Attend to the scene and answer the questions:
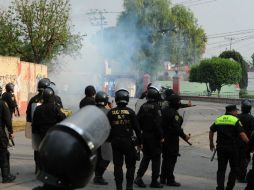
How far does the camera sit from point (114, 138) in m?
7.62

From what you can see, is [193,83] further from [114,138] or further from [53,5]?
[114,138]

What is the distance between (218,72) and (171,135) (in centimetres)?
5489

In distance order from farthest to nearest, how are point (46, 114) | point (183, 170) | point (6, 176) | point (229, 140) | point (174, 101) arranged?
point (183, 170) → point (174, 101) → point (6, 176) → point (46, 114) → point (229, 140)

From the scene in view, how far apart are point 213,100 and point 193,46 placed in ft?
86.0

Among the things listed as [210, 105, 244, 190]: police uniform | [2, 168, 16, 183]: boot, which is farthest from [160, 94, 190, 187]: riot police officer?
[2, 168, 16, 183]: boot

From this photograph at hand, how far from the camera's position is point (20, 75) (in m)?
23.5

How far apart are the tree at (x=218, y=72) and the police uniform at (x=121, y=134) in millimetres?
55960

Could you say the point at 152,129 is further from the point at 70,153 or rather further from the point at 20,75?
the point at 20,75

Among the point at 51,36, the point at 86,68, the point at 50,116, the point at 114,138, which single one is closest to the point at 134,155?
the point at 114,138

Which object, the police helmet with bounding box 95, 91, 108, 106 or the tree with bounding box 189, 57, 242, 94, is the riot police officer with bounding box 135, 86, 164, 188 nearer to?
the police helmet with bounding box 95, 91, 108, 106

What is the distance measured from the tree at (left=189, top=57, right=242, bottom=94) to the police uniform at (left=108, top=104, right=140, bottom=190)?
56.0m

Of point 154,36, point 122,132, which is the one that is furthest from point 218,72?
point 122,132

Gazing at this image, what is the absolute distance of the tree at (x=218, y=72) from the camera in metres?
62.7

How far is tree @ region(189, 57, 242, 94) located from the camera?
206ft
